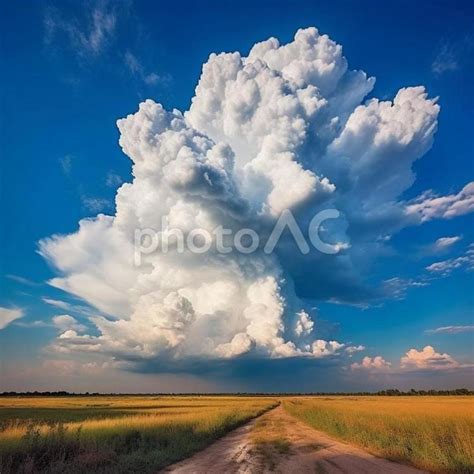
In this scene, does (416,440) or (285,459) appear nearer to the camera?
(285,459)

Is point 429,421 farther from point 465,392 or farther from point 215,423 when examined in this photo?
point 465,392

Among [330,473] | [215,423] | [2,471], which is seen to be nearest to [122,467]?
[2,471]

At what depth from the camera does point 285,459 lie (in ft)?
56.4

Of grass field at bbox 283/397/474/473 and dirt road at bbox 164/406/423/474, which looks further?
grass field at bbox 283/397/474/473

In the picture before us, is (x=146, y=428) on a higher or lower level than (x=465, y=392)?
lower

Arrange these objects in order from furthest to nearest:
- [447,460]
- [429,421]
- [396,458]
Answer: [429,421] → [396,458] → [447,460]

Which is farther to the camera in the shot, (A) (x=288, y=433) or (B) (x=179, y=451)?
(A) (x=288, y=433)

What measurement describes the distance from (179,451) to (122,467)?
5.01 metres

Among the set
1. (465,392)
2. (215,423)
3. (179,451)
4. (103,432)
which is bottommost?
(179,451)

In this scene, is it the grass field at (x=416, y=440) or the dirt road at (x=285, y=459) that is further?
the grass field at (x=416, y=440)

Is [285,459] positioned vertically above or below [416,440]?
below

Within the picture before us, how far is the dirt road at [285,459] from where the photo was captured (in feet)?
49.6

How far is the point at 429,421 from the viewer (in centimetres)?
3017

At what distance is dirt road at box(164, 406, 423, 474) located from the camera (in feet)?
49.6
